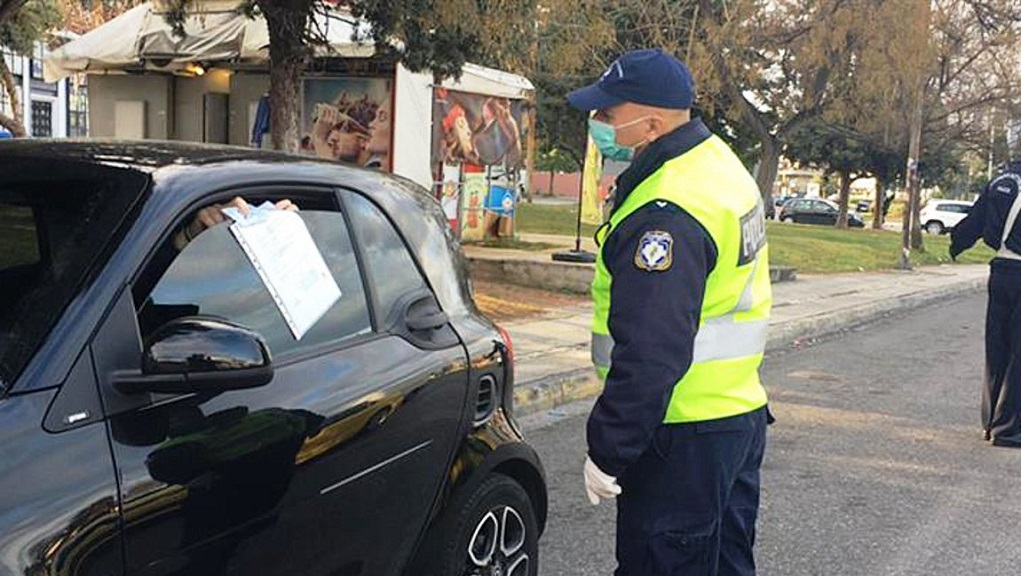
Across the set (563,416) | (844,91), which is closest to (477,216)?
(844,91)

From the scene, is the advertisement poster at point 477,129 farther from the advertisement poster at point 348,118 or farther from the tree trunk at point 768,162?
the tree trunk at point 768,162

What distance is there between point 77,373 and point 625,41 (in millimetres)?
17738

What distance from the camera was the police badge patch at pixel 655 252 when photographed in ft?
8.13

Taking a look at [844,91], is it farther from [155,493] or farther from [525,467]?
[155,493]

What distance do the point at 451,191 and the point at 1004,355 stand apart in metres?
10.4

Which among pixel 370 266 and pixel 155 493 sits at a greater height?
pixel 370 266

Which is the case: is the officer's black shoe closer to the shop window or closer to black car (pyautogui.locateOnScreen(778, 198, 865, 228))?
the shop window

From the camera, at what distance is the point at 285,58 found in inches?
362

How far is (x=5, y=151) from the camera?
273cm

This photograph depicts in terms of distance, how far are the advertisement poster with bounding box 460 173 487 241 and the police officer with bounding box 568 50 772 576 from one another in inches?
532

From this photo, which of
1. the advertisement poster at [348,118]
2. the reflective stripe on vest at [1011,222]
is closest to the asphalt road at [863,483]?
the reflective stripe on vest at [1011,222]

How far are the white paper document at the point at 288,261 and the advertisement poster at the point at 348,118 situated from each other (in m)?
11.8

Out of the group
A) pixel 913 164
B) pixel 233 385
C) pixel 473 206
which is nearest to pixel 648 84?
pixel 233 385

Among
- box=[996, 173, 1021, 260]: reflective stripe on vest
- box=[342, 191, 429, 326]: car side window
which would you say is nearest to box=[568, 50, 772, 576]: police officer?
box=[342, 191, 429, 326]: car side window
